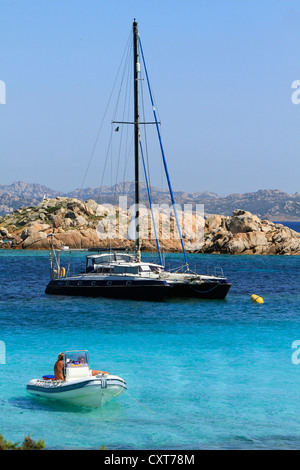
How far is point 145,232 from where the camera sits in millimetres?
112062

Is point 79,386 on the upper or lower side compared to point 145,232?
upper

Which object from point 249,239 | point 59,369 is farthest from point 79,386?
point 249,239

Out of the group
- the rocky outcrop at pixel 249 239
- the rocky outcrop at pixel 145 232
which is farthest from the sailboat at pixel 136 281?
the rocky outcrop at pixel 249 239

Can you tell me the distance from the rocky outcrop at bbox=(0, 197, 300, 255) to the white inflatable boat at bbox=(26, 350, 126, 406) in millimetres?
72658

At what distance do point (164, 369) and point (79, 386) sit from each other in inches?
271

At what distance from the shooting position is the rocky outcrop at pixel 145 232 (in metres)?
102

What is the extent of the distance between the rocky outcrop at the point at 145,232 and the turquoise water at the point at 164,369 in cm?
5262

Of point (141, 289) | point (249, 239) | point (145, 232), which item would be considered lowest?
point (249, 239)

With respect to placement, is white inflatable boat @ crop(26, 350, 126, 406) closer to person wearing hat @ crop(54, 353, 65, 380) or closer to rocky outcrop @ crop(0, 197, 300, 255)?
person wearing hat @ crop(54, 353, 65, 380)

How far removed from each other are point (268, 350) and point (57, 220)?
8928 cm

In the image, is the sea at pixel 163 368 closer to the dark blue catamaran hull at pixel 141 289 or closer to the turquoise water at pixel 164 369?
the turquoise water at pixel 164 369

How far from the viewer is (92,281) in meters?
45.2

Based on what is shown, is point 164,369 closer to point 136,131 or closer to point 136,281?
point 136,281
